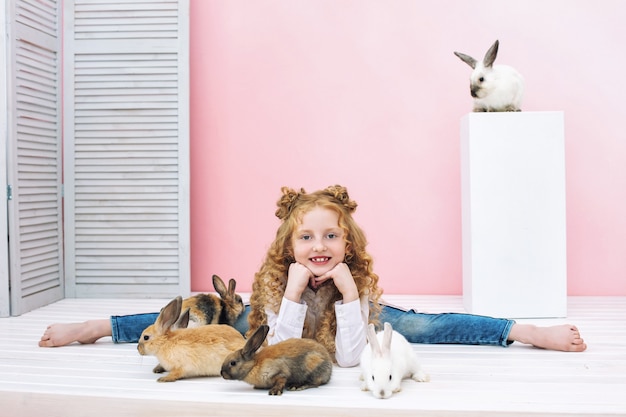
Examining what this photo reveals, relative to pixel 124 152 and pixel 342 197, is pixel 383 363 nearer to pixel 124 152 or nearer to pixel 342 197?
pixel 342 197

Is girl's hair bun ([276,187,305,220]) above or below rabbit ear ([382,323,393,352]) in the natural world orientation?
above

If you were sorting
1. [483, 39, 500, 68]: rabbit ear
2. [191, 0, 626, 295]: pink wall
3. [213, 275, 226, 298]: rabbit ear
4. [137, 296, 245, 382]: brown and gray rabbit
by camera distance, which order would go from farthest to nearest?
[191, 0, 626, 295]: pink wall, [483, 39, 500, 68]: rabbit ear, [213, 275, 226, 298]: rabbit ear, [137, 296, 245, 382]: brown and gray rabbit

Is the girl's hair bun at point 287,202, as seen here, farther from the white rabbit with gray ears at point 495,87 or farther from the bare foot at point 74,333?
the white rabbit with gray ears at point 495,87

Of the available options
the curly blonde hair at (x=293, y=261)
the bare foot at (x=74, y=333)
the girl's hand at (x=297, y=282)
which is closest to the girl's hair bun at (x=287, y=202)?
the curly blonde hair at (x=293, y=261)

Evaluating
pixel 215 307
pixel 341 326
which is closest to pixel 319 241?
pixel 341 326

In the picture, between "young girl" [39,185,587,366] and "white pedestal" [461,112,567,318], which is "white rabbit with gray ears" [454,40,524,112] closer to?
"white pedestal" [461,112,567,318]

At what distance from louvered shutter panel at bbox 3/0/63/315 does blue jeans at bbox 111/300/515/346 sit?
0.78 m

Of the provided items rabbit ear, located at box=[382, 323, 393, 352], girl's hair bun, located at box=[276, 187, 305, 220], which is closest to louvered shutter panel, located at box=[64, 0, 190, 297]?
girl's hair bun, located at box=[276, 187, 305, 220]

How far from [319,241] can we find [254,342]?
392mm

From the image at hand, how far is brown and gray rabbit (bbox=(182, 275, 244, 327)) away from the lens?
2224 mm

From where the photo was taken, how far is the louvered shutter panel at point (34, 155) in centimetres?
290

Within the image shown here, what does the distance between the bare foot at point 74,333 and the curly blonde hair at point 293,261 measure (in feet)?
1.81

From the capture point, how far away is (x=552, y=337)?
2189mm

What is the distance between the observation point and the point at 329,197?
2.08 m
